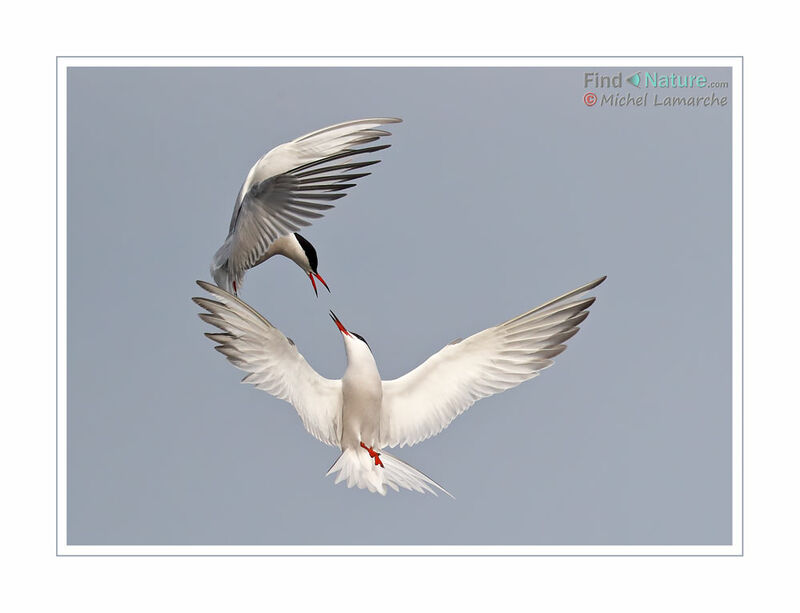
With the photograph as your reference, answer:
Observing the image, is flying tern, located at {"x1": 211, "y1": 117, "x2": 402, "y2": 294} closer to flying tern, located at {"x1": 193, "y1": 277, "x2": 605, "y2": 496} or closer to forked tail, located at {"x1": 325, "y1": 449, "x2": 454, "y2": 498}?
flying tern, located at {"x1": 193, "y1": 277, "x2": 605, "y2": 496}

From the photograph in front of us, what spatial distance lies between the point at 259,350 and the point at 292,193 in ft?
1.41

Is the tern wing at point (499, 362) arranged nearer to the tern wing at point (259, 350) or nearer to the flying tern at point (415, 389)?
the flying tern at point (415, 389)

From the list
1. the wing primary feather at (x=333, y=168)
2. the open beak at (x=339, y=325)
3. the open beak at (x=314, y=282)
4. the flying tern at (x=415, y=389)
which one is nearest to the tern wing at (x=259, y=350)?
the flying tern at (x=415, y=389)

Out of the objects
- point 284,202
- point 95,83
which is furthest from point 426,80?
point 95,83

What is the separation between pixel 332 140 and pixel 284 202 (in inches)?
10.6

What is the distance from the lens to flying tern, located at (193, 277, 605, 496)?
2451mm

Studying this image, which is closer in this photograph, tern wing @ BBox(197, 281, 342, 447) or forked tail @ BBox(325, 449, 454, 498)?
tern wing @ BBox(197, 281, 342, 447)

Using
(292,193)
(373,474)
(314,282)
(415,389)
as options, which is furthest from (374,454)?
(292,193)

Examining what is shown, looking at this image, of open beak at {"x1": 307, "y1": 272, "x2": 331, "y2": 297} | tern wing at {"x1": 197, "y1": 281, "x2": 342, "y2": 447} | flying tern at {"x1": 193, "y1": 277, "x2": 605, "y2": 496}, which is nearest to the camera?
tern wing at {"x1": 197, "y1": 281, "x2": 342, "y2": 447}

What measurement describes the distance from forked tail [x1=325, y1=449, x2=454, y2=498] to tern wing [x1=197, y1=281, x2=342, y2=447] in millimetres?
189

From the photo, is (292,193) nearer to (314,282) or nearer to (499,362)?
(314,282)

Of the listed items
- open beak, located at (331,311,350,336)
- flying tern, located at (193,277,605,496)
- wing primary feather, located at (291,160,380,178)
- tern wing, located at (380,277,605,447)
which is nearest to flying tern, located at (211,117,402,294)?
wing primary feather, located at (291,160,380,178)
